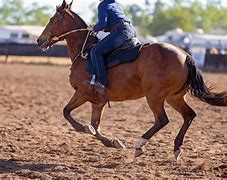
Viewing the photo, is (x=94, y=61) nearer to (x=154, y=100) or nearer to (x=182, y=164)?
(x=154, y=100)

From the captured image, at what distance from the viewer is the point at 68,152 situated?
9.38 metres

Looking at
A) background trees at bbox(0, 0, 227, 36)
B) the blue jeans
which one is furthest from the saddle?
background trees at bbox(0, 0, 227, 36)

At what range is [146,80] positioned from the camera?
29.2 feet

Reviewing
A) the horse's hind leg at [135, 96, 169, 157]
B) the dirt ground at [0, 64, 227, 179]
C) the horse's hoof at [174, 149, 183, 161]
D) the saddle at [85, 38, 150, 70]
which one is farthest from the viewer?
the saddle at [85, 38, 150, 70]

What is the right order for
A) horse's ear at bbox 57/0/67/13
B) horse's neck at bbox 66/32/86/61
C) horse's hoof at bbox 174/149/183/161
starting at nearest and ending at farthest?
horse's hoof at bbox 174/149/183/161 < horse's neck at bbox 66/32/86/61 < horse's ear at bbox 57/0/67/13

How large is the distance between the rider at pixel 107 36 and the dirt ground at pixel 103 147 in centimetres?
116

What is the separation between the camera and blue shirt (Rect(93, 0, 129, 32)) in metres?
9.27

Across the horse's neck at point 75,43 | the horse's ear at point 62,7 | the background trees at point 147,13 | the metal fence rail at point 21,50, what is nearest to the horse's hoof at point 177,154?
the horse's neck at point 75,43

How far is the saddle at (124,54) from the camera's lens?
9100 millimetres

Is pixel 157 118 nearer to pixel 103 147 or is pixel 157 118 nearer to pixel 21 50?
pixel 103 147

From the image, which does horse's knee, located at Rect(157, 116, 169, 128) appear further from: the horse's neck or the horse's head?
the horse's head

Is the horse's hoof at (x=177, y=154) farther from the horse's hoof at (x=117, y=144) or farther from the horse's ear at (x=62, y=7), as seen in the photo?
the horse's ear at (x=62, y=7)

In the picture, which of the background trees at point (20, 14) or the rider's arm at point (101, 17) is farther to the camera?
the background trees at point (20, 14)

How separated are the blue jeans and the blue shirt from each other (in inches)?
5.3
